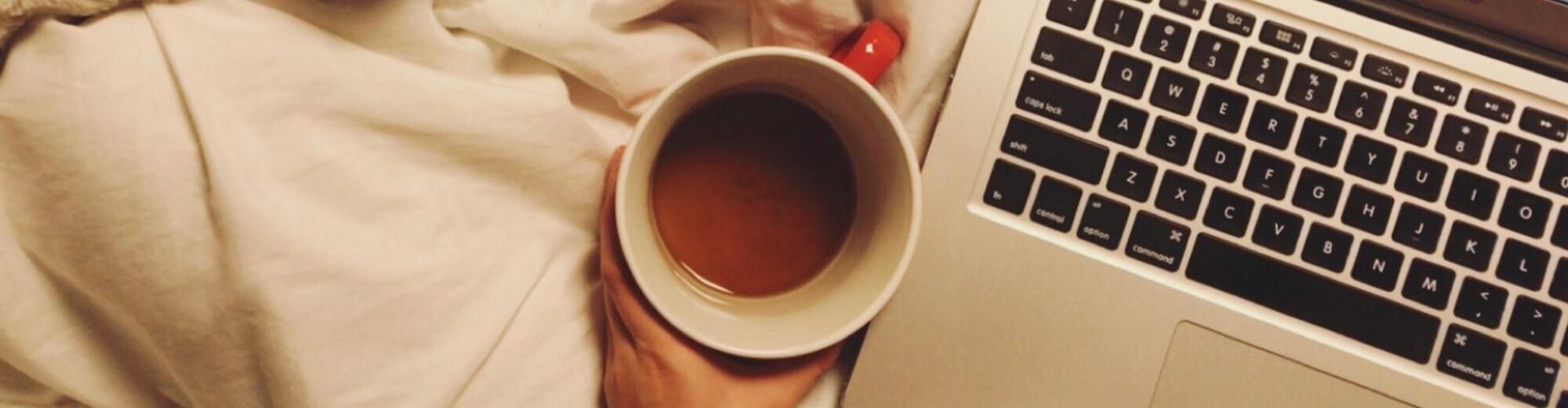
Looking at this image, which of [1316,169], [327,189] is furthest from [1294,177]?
[327,189]

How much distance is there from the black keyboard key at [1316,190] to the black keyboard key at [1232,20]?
7cm

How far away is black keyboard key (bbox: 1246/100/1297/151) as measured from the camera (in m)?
0.37

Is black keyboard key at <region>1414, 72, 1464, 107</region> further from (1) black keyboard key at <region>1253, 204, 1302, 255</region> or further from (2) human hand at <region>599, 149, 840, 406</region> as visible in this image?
(2) human hand at <region>599, 149, 840, 406</region>

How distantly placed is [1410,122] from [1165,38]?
0.12 meters

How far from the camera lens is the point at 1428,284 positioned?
0.37 metres

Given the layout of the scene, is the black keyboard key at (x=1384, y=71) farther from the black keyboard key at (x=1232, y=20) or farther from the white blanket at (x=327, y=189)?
the white blanket at (x=327, y=189)

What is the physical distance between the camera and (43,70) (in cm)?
33

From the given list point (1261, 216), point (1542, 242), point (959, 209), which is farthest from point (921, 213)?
point (1542, 242)

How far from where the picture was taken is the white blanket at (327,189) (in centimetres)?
33

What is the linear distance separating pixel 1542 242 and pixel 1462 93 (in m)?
0.08

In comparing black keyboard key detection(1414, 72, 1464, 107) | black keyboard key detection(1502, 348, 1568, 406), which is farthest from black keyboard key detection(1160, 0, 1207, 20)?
black keyboard key detection(1502, 348, 1568, 406)

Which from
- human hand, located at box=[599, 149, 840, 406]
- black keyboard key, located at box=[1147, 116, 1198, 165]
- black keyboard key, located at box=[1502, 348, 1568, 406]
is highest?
black keyboard key, located at box=[1147, 116, 1198, 165]

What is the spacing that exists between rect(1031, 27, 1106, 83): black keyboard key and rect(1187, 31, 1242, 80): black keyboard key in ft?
0.14

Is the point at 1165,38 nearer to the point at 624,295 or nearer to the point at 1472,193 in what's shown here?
the point at 1472,193
